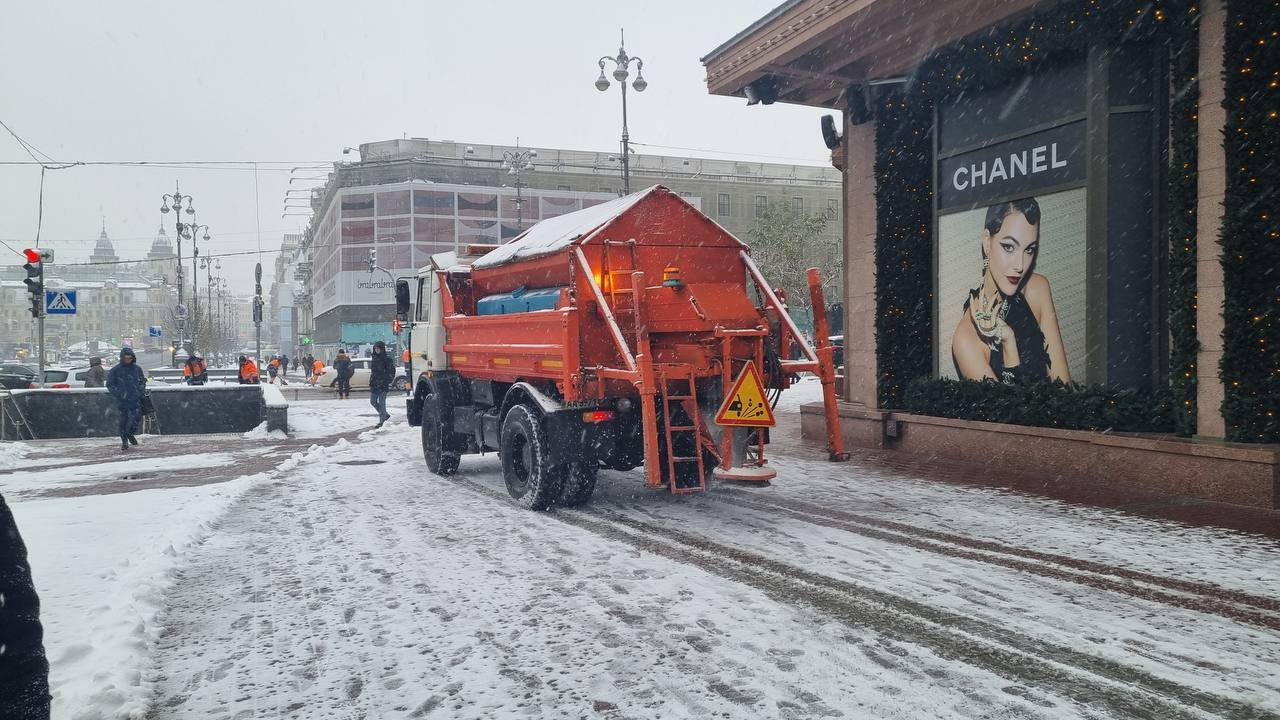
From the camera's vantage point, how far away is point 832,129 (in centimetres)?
1559

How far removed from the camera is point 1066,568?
5973 millimetres

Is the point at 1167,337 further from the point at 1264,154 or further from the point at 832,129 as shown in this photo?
the point at 832,129

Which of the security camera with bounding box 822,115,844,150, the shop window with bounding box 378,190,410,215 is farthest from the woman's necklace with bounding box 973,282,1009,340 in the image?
the shop window with bounding box 378,190,410,215

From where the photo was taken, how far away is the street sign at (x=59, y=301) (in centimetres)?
1759

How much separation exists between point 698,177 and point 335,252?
3017 centimetres

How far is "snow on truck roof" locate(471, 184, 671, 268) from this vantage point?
8383 mm

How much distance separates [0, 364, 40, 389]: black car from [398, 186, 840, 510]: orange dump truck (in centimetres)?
2906

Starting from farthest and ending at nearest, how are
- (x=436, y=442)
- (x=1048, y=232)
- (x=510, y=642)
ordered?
(x=436, y=442) < (x=1048, y=232) < (x=510, y=642)

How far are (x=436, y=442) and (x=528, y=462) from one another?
3229 millimetres

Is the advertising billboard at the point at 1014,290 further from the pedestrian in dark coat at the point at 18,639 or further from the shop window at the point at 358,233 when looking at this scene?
the shop window at the point at 358,233

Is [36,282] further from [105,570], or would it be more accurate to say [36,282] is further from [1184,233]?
[1184,233]

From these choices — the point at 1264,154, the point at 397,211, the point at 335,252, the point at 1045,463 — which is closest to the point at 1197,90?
the point at 1264,154

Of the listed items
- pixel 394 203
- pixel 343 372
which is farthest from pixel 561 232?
pixel 394 203

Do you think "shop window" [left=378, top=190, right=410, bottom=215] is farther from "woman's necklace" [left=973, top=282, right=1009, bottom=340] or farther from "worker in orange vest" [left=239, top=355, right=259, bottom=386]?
"woman's necklace" [left=973, top=282, right=1009, bottom=340]
